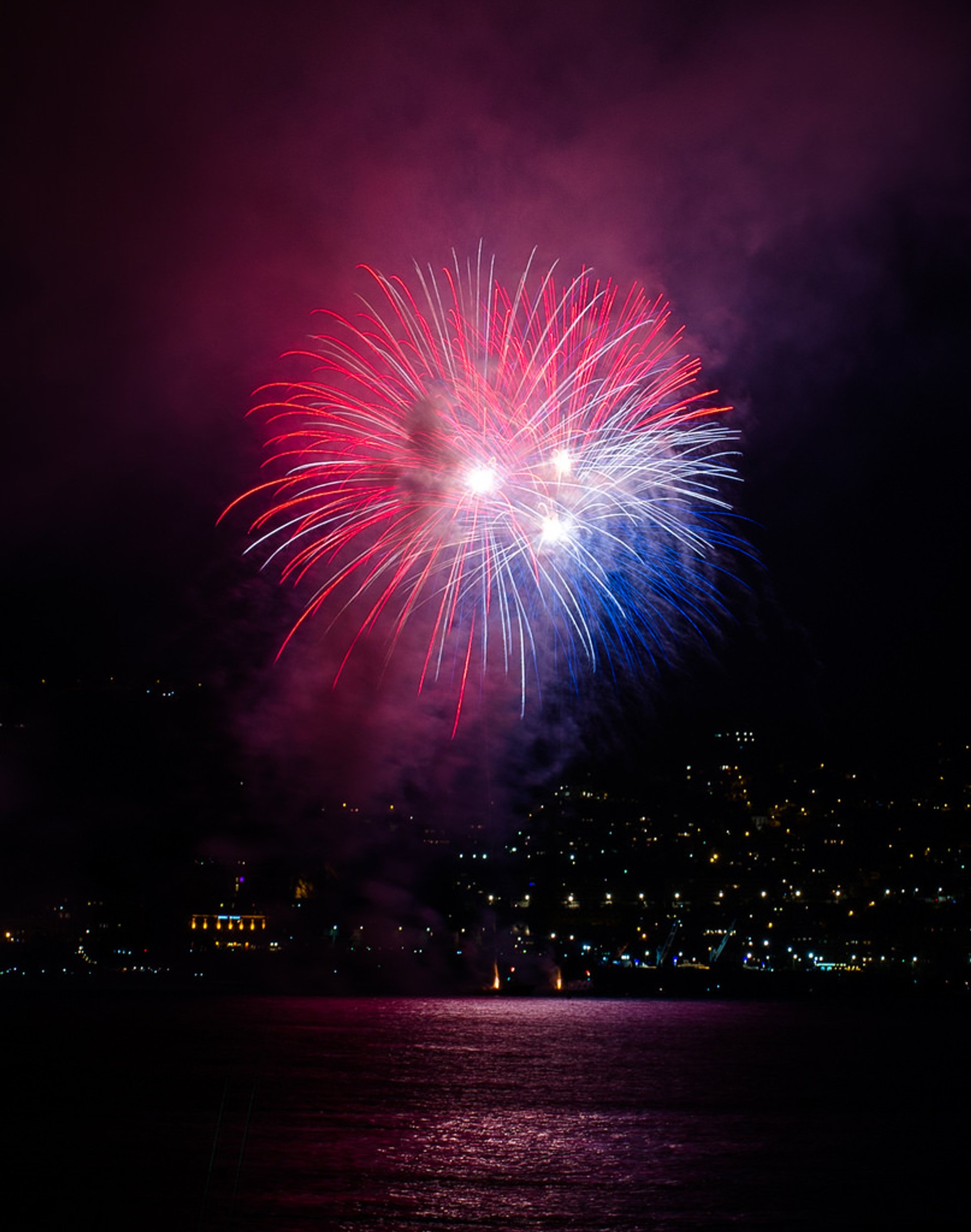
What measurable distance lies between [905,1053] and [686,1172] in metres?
27.9

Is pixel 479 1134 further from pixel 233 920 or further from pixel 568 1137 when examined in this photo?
pixel 233 920

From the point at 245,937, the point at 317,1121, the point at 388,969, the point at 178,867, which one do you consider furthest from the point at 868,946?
the point at 317,1121

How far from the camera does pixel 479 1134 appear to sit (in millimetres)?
18328

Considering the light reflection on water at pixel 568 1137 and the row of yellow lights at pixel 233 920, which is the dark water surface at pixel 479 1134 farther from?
the row of yellow lights at pixel 233 920

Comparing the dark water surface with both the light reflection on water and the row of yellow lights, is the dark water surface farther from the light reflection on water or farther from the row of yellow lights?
the row of yellow lights

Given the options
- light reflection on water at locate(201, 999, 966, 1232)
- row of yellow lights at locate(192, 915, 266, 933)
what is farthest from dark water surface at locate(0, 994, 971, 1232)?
row of yellow lights at locate(192, 915, 266, 933)

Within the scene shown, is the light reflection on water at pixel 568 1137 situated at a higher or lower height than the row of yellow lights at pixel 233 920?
lower

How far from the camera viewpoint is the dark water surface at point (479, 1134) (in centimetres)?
1267

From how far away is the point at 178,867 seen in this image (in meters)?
128

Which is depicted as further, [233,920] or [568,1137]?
[233,920]

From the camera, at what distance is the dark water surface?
1267cm

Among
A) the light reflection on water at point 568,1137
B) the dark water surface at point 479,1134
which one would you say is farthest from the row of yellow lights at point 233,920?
the light reflection on water at point 568,1137

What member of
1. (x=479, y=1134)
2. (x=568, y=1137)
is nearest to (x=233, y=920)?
(x=479, y=1134)

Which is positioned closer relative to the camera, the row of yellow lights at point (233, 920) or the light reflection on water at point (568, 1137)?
the light reflection on water at point (568, 1137)
